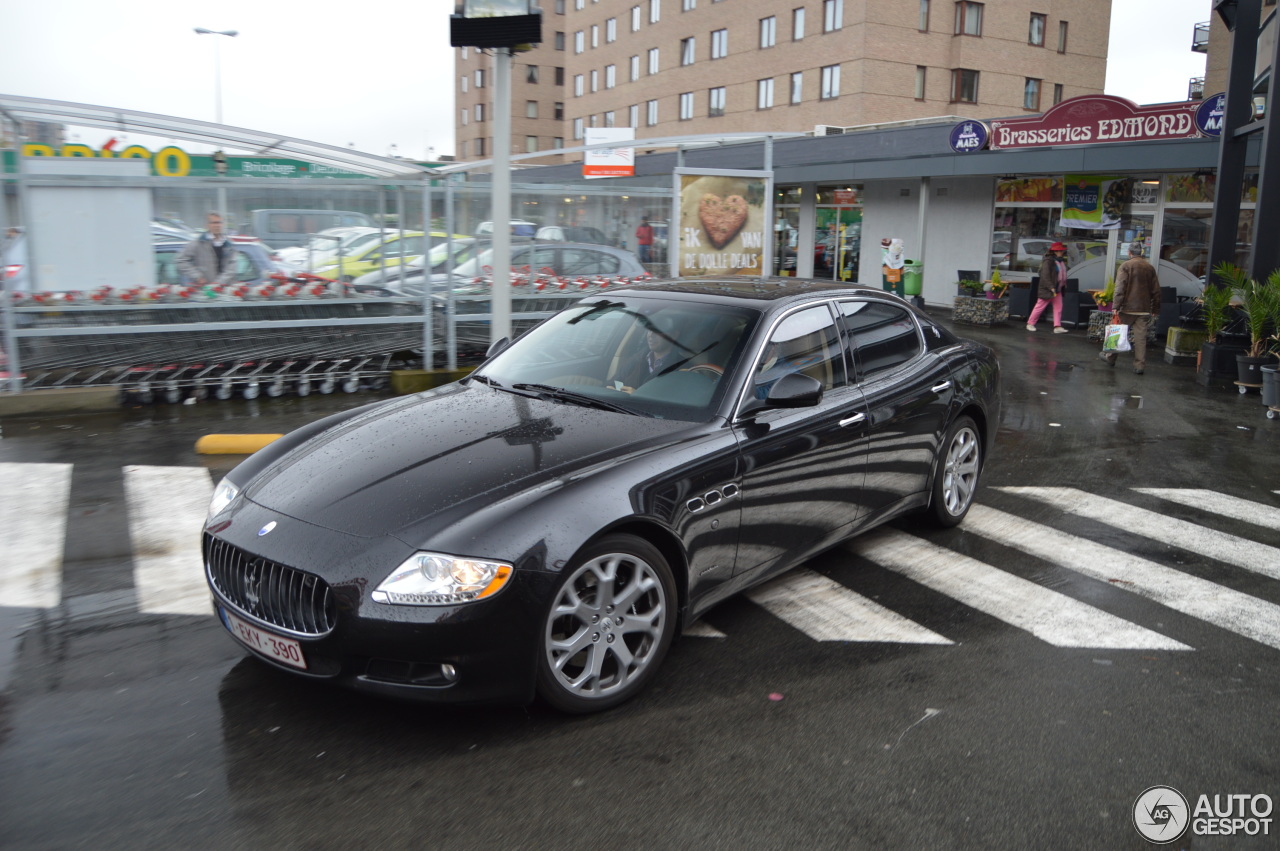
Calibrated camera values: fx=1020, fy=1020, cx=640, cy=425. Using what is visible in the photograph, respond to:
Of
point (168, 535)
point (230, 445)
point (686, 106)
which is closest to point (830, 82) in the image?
point (686, 106)

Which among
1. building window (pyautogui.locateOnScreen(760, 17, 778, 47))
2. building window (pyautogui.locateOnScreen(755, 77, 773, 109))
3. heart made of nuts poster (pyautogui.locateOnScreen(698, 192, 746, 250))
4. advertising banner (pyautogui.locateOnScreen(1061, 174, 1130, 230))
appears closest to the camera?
heart made of nuts poster (pyautogui.locateOnScreen(698, 192, 746, 250))

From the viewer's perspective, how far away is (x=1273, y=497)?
765 cm

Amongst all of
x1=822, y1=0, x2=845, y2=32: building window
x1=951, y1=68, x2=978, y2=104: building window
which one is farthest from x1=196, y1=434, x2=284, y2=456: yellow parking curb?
x1=951, y1=68, x2=978, y2=104: building window

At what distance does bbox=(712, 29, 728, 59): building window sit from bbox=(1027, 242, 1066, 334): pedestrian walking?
1537 inches

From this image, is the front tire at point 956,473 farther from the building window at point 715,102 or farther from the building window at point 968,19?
the building window at point 715,102

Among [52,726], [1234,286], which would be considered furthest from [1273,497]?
[52,726]

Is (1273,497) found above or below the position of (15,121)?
below

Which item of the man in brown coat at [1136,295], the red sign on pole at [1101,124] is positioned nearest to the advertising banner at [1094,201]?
the red sign on pole at [1101,124]

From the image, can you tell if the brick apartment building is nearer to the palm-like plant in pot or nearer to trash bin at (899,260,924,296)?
trash bin at (899,260,924,296)

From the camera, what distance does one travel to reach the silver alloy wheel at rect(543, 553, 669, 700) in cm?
375

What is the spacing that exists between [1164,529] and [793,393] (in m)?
3.55

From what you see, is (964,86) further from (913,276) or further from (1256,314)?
(1256,314)

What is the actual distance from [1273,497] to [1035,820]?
18.5 feet

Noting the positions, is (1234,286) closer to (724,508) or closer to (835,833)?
(724,508)
